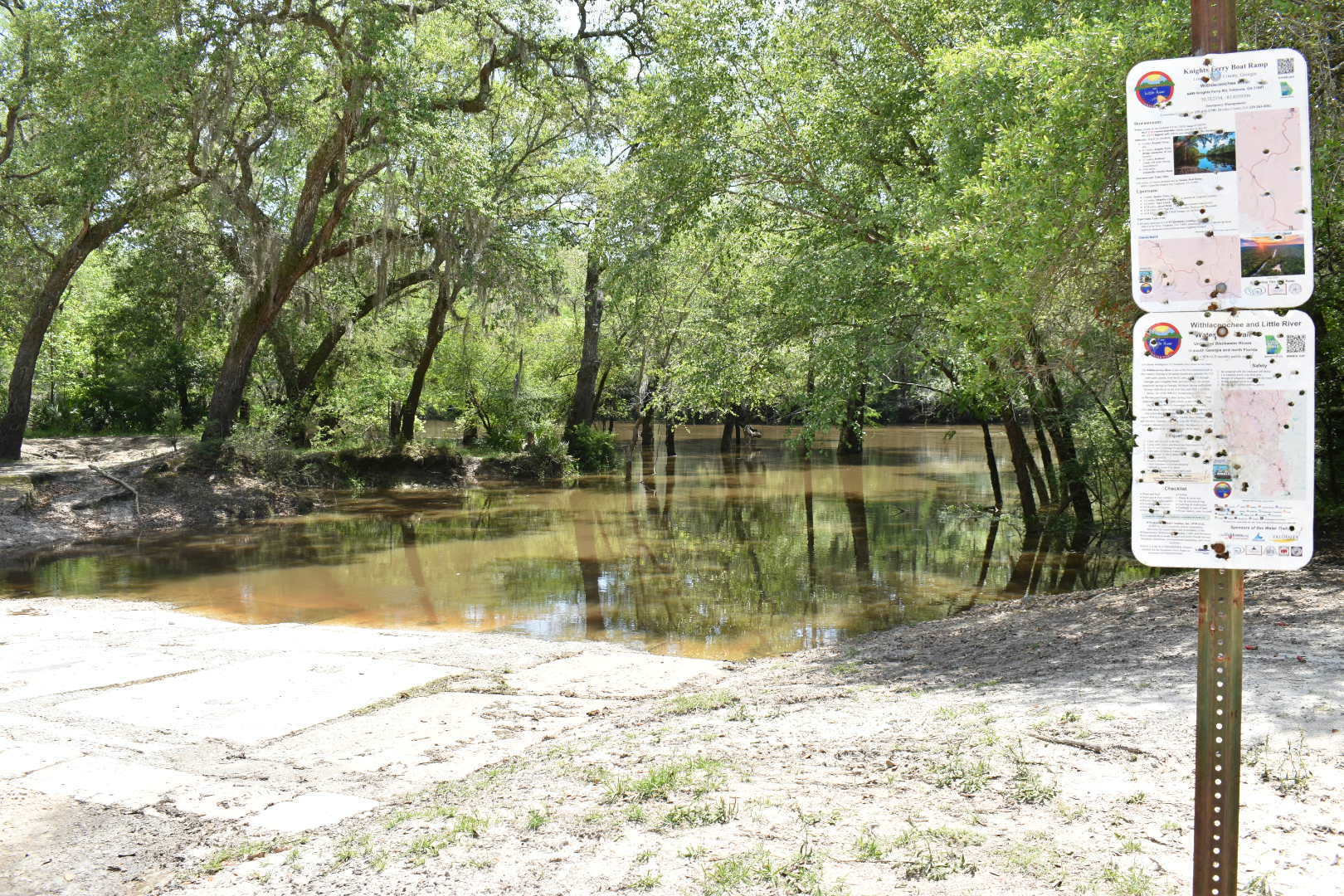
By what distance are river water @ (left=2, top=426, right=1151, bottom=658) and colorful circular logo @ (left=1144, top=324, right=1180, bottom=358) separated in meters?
7.12

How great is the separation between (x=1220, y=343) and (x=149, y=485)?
67.3 feet

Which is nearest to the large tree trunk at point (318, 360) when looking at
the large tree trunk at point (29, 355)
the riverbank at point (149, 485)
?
the riverbank at point (149, 485)

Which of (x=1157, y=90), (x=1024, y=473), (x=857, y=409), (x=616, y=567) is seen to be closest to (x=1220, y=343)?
(x=1157, y=90)

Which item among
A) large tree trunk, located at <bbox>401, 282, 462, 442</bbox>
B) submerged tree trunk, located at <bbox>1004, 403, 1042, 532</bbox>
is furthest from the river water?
large tree trunk, located at <bbox>401, 282, 462, 442</bbox>

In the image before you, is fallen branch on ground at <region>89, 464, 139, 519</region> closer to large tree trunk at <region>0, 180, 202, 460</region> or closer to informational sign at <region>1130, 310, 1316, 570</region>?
large tree trunk at <region>0, 180, 202, 460</region>

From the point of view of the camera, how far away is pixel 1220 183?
233 cm

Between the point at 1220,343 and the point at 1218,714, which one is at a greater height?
the point at 1220,343

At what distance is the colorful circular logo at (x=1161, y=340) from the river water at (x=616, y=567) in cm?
712

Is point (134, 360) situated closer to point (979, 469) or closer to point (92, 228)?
point (92, 228)

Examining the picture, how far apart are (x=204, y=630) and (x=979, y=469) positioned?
25.8 meters

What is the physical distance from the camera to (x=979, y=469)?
30.9 m

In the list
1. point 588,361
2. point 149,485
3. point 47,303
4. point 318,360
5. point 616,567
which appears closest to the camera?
point 616,567

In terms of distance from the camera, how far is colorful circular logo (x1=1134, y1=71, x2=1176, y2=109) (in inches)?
92.5

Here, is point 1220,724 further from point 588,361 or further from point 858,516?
point 588,361
